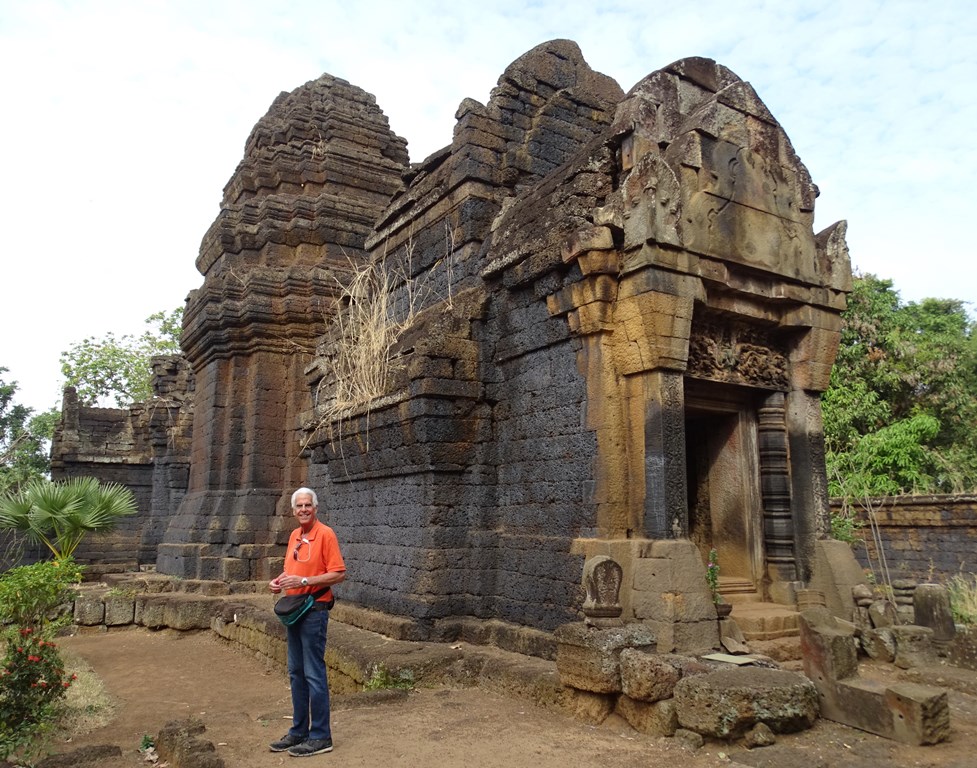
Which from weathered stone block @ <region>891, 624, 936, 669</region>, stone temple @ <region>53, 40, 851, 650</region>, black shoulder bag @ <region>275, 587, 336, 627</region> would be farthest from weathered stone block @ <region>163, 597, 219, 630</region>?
weathered stone block @ <region>891, 624, 936, 669</region>

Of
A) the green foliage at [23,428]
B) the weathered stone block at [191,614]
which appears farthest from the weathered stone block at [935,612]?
the green foliage at [23,428]

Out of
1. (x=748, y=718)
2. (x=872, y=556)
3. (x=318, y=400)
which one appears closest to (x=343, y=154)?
(x=318, y=400)

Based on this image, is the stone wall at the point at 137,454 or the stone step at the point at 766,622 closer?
the stone step at the point at 766,622

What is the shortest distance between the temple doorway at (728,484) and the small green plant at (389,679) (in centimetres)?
280

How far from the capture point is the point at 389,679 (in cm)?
588

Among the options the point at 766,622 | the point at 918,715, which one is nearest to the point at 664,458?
the point at 766,622

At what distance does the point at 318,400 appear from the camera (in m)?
9.20

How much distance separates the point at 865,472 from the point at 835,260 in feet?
43.4

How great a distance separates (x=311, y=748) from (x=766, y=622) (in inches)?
140

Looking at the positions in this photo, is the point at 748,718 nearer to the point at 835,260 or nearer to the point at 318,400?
the point at 835,260

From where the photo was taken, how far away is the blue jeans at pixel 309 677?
4.38 metres

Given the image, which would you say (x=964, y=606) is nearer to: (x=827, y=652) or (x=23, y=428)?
(x=827, y=652)

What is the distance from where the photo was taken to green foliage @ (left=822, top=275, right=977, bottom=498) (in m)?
18.7

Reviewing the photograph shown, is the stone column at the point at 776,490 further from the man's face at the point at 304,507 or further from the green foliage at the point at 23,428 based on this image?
the green foliage at the point at 23,428
